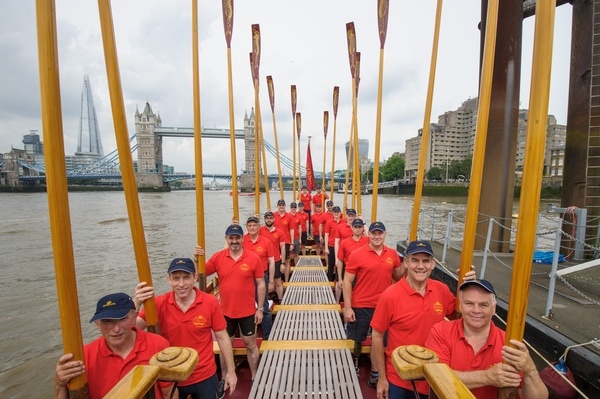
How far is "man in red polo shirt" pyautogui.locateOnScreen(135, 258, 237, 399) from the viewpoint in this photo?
2799 millimetres

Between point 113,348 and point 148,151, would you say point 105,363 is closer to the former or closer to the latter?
point 113,348

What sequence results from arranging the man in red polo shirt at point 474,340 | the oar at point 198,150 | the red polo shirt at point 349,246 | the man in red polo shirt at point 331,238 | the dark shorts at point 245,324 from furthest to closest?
the man in red polo shirt at point 331,238 < the red polo shirt at point 349,246 < the oar at point 198,150 < the dark shorts at point 245,324 < the man in red polo shirt at point 474,340

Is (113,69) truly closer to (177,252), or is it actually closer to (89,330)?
(89,330)

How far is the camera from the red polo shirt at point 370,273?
3.80 metres

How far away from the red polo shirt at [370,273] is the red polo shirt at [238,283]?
1.24 meters

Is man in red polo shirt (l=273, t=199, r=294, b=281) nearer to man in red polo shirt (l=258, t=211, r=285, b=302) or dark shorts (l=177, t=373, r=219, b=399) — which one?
man in red polo shirt (l=258, t=211, r=285, b=302)

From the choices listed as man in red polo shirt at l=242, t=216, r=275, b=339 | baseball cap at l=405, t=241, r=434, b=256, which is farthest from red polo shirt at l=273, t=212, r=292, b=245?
baseball cap at l=405, t=241, r=434, b=256

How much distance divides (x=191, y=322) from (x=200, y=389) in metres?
0.59

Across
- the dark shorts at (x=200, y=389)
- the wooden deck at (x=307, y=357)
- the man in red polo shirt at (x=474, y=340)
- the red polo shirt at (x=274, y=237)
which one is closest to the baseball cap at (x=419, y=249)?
the man in red polo shirt at (x=474, y=340)

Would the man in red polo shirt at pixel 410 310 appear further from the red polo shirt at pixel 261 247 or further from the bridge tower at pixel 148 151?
the bridge tower at pixel 148 151

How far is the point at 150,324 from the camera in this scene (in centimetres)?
263

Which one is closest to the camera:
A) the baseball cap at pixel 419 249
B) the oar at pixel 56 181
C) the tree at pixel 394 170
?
the oar at pixel 56 181

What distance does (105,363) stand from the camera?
83.4 inches

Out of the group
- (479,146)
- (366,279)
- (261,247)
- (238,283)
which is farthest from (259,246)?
(479,146)
